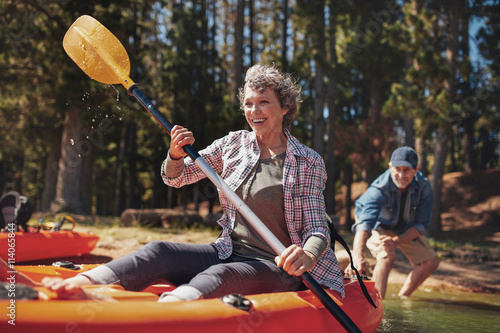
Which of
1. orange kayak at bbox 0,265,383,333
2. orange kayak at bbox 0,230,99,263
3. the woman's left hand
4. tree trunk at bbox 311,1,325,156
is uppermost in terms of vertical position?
tree trunk at bbox 311,1,325,156

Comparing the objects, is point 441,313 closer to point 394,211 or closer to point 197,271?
point 394,211

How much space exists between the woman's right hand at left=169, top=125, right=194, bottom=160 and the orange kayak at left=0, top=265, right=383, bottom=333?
709 millimetres

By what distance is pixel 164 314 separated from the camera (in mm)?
1648

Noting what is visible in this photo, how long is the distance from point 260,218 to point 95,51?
5.62 ft

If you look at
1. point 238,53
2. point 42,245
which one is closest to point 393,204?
point 42,245

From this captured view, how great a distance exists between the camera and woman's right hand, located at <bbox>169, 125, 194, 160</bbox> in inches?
92.7

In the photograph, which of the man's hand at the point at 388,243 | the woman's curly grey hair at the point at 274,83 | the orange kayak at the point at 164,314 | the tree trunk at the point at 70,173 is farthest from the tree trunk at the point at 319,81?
the orange kayak at the point at 164,314

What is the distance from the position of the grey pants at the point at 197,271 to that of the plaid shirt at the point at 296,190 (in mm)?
149

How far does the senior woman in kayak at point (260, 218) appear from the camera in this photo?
6.91ft

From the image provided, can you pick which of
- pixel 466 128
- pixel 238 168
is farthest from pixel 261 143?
pixel 466 128

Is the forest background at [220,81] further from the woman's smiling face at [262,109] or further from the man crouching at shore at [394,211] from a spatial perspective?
the woman's smiling face at [262,109]

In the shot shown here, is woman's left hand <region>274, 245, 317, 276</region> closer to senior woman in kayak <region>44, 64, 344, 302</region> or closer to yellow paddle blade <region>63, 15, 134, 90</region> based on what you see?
senior woman in kayak <region>44, 64, 344, 302</region>

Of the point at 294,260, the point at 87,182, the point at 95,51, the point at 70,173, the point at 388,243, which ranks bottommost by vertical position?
the point at 388,243

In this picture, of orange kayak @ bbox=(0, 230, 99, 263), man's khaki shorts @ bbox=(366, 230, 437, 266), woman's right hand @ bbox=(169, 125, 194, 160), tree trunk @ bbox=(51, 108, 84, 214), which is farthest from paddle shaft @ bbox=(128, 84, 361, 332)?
tree trunk @ bbox=(51, 108, 84, 214)
